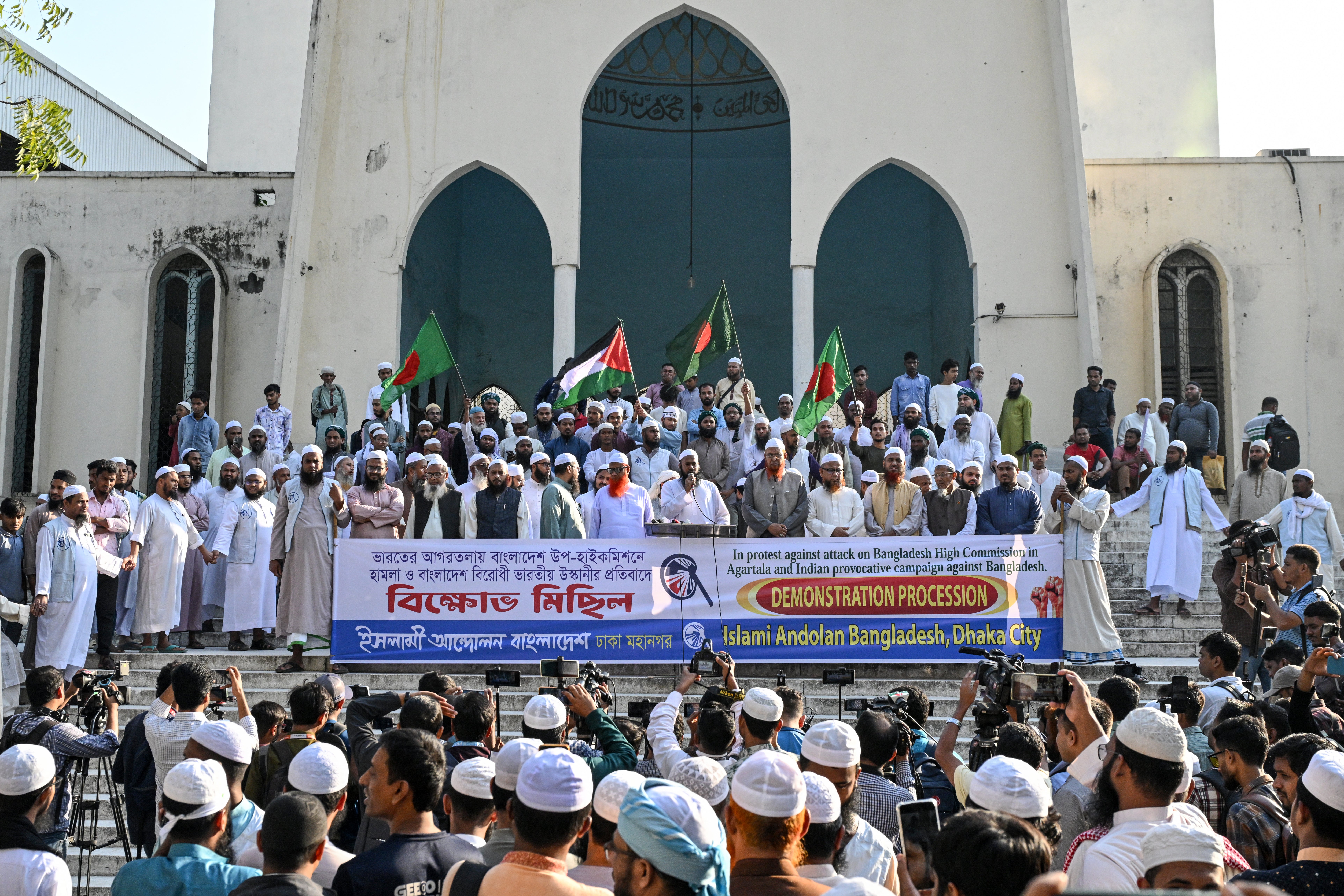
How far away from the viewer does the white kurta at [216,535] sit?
1134cm

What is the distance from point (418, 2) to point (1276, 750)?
1552 centimetres

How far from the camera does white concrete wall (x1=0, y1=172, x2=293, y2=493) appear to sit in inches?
711

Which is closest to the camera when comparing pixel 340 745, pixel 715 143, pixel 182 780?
pixel 182 780

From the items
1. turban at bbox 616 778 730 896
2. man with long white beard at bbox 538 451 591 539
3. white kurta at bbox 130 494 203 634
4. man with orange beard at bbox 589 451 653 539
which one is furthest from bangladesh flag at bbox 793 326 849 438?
turban at bbox 616 778 730 896

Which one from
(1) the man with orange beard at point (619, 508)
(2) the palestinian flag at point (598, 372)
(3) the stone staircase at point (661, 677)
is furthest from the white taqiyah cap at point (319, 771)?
(2) the palestinian flag at point (598, 372)

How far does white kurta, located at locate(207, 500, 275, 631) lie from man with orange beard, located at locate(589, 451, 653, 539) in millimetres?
2642

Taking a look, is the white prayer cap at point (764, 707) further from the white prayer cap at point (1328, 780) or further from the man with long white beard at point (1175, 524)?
the man with long white beard at point (1175, 524)

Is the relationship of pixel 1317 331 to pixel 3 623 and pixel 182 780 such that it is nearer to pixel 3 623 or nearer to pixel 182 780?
pixel 3 623

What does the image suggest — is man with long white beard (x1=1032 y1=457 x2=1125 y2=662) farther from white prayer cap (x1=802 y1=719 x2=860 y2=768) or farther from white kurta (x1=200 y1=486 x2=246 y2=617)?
white kurta (x1=200 y1=486 x2=246 y2=617)

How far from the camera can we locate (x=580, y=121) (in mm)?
17062

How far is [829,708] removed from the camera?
9.27 meters

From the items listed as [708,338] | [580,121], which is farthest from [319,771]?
[580,121]

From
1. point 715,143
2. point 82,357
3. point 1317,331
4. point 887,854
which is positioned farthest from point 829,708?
point 715,143

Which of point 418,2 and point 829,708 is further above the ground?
point 418,2
